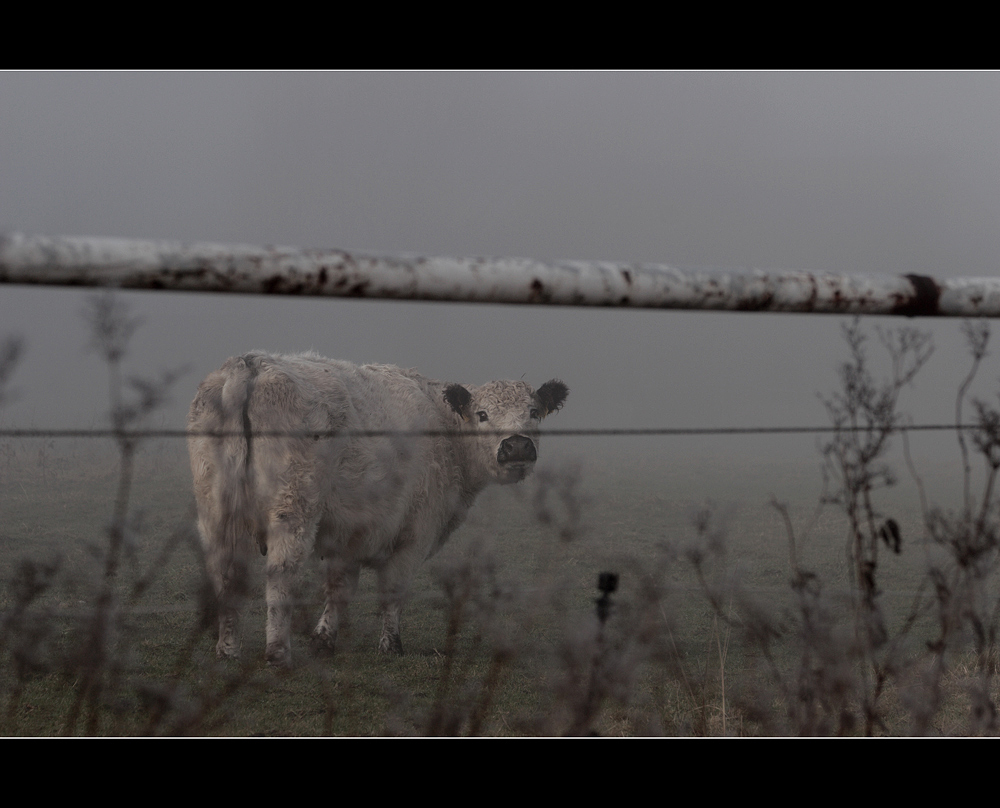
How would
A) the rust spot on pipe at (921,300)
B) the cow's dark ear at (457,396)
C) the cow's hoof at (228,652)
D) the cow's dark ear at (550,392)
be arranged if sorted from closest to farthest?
the rust spot on pipe at (921,300) < the cow's hoof at (228,652) < the cow's dark ear at (457,396) < the cow's dark ear at (550,392)

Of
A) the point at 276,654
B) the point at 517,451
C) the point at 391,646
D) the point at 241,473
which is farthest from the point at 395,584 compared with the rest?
the point at 241,473

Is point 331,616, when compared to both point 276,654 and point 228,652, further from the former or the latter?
point 228,652

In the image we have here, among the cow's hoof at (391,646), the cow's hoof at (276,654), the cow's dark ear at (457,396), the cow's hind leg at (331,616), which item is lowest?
the cow's hoof at (391,646)

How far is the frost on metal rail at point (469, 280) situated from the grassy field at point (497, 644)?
0.46 m

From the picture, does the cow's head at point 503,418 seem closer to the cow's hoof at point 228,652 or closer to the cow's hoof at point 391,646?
the cow's hoof at point 391,646

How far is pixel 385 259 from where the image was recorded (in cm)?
134

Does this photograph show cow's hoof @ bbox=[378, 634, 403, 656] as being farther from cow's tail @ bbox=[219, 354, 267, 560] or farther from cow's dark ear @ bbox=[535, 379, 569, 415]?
cow's dark ear @ bbox=[535, 379, 569, 415]

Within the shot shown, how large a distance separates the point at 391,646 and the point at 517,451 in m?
1.75

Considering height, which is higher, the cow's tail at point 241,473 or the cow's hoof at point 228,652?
the cow's tail at point 241,473

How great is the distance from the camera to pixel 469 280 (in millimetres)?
1372

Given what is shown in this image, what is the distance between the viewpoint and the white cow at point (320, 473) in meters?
5.40

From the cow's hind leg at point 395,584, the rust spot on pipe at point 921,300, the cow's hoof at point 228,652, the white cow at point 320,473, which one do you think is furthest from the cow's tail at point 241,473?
the rust spot on pipe at point 921,300

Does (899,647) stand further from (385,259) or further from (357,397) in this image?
(357,397)
